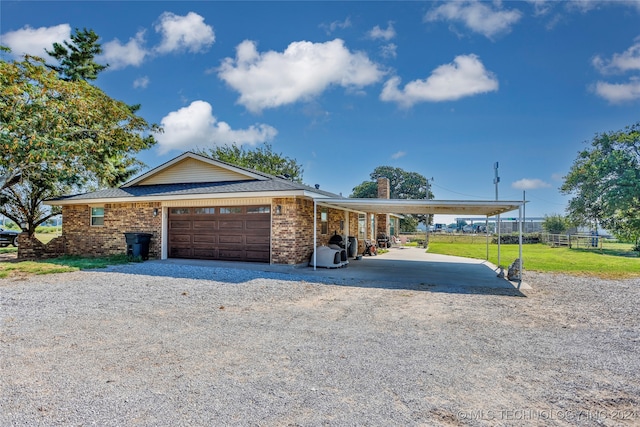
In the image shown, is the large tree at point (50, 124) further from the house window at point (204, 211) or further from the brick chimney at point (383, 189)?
the brick chimney at point (383, 189)

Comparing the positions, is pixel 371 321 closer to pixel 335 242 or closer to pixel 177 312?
pixel 177 312

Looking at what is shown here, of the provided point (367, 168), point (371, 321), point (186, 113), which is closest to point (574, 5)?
point (371, 321)

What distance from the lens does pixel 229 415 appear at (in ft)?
8.36

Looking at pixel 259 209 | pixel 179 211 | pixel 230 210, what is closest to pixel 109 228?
pixel 179 211

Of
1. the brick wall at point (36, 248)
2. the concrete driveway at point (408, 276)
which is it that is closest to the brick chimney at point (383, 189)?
the concrete driveway at point (408, 276)

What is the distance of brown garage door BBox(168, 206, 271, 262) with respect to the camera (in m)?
11.9

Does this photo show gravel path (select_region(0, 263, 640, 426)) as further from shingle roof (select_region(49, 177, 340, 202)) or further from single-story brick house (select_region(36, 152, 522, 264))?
shingle roof (select_region(49, 177, 340, 202))

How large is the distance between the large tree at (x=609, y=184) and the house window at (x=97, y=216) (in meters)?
31.4

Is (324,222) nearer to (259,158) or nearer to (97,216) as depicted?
(97,216)

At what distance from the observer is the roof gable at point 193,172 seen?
1359cm

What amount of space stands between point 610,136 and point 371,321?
31.6 m

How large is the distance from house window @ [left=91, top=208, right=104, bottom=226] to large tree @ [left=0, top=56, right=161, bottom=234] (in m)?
1.79

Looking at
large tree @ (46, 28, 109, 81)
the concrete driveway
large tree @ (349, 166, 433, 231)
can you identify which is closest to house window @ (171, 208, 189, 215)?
the concrete driveway

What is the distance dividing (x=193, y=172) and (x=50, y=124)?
16.8 ft
